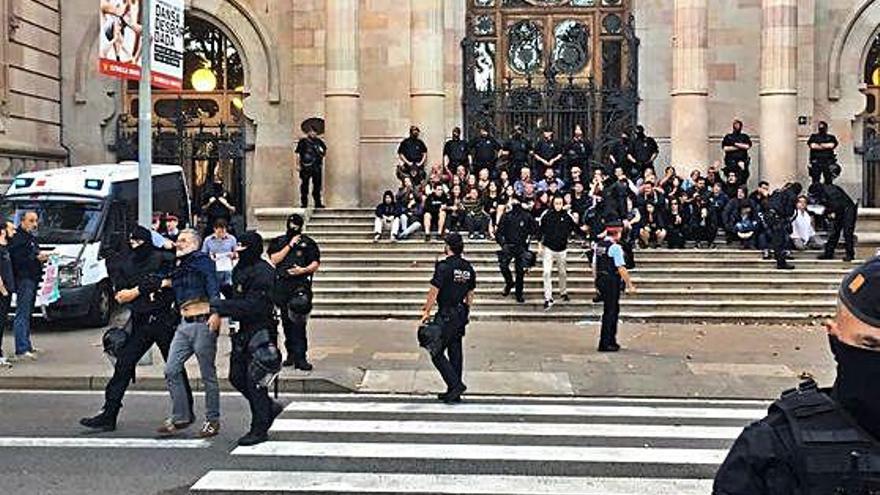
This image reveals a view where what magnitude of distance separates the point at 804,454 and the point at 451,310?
7.68m

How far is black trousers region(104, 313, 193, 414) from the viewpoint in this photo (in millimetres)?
8703

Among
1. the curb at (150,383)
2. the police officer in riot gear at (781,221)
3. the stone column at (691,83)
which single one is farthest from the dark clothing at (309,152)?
the curb at (150,383)

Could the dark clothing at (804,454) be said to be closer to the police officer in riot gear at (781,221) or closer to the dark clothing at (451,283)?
the dark clothing at (451,283)

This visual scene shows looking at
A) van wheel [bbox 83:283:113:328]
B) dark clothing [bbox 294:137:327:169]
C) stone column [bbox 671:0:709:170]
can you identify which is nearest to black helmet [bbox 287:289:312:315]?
van wheel [bbox 83:283:113:328]

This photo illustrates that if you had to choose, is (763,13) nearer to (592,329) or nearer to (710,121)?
(710,121)

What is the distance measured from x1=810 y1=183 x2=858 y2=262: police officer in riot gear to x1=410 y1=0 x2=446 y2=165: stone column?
913cm

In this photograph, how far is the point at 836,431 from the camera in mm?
2307

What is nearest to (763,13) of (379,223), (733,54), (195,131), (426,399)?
(733,54)

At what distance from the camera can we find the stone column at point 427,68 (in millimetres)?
23453

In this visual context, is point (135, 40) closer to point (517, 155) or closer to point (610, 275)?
point (610, 275)

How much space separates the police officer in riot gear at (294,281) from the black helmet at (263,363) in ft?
11.7

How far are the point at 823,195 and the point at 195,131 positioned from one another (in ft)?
49.5

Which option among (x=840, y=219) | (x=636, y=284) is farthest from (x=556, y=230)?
(x=840, y=219)

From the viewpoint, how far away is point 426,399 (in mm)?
10406
